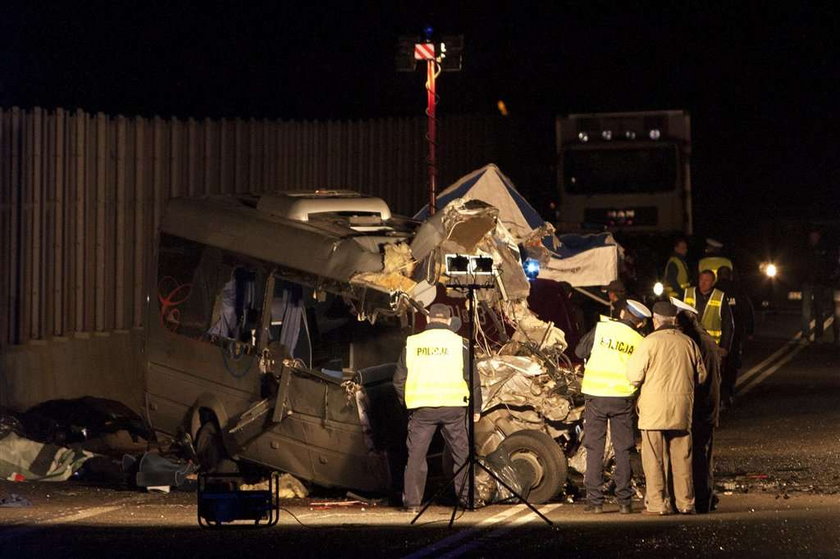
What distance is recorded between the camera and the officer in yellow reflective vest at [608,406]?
13.7 meters

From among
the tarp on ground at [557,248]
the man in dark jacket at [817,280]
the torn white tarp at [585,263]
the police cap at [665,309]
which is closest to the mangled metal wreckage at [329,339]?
the police cap at [665,309]

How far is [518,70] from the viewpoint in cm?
5688

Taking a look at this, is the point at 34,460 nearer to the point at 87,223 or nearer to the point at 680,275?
the point at 87,223

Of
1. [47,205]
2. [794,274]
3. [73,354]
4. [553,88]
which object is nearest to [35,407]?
[73,354]

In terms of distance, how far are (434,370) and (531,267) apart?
325 centimetres

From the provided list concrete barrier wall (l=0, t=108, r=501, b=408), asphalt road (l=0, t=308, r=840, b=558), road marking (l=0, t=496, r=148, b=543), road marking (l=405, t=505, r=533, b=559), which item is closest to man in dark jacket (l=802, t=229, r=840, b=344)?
concrete barrier wall (l=0, t=108, r=501, b=408)

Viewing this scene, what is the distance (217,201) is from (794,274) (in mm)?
19633

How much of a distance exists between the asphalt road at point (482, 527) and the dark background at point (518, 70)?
20.0m

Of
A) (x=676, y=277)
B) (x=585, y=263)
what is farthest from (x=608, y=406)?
(x=676, y=277)

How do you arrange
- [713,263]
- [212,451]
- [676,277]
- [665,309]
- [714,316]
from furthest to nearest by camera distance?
[676,277] → [713,263] → [714,316] → [212,451] → [665,309]

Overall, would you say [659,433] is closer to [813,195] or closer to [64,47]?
[64,47]

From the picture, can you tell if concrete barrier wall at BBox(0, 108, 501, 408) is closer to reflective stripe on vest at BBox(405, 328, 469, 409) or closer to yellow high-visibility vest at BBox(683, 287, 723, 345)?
reflective stripe on vest at BBox(405, 328, 469, 409)

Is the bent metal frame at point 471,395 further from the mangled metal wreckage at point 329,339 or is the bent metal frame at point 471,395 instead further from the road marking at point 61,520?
the road marking at point 61,520

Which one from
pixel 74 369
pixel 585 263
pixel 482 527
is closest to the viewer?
pixel 482 527
